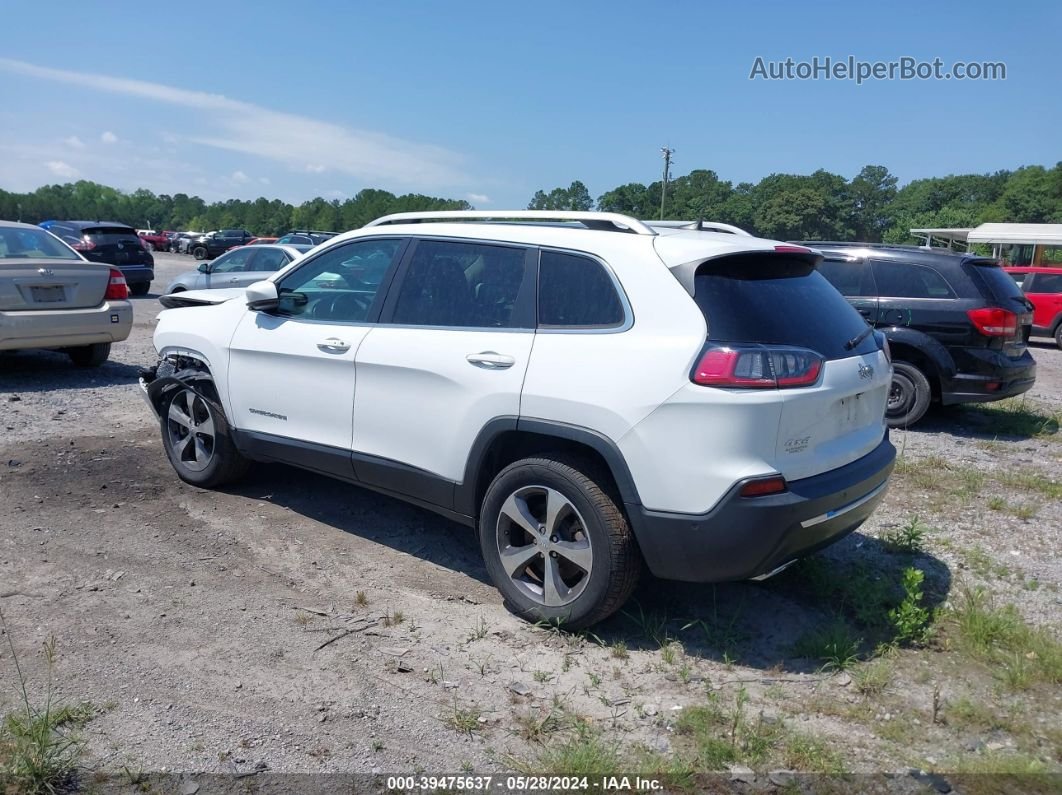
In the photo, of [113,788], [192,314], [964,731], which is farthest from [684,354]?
[192,314]

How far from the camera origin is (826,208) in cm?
8250

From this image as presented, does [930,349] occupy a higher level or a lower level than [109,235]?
lower

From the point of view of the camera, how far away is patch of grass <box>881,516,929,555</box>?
4.85m

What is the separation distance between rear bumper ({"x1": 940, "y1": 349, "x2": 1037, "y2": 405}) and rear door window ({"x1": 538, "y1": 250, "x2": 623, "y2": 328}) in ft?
18.1

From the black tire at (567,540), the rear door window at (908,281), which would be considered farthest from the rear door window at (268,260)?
the black tire at (567,540)

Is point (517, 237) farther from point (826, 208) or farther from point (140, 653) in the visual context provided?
point (826, 208)

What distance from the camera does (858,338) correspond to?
13.1 ft

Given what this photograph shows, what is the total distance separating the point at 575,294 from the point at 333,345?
1.52 meters

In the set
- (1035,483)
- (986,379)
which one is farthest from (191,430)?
(986,379)

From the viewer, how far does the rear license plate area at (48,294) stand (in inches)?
336

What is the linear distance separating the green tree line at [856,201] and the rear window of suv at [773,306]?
51.6 meters

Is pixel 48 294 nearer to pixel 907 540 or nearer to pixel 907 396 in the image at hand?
pixel 907 540

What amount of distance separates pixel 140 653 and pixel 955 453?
21.3ft

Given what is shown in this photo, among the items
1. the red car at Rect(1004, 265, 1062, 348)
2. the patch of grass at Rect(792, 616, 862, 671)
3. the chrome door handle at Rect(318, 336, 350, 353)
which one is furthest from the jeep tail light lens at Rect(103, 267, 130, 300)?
the red car at Rect(1004, 265, 1062, 348)
